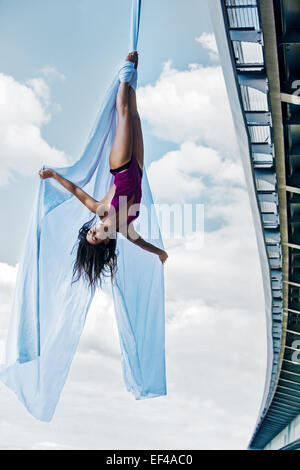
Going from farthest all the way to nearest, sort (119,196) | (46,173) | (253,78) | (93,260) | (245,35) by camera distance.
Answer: (253,78), (245,35), (93,260), (46,173), (119,196)

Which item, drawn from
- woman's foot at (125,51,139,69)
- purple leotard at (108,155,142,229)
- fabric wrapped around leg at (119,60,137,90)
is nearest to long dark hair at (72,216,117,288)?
purple leotard at (108,155,142,229)

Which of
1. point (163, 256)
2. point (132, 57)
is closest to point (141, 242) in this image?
point (163, 256)

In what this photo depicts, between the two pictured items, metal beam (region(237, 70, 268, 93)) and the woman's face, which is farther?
metal beam (region(237, 70, 268, 93))

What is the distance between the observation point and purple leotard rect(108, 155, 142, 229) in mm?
5988

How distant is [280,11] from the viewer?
714cm

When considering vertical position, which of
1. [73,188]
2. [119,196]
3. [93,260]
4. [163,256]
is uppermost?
[73,188]

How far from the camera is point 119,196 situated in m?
6.14

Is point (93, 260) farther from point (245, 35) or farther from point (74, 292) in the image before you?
point (245, 35)

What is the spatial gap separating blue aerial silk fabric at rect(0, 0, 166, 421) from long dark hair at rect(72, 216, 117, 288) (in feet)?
0.38

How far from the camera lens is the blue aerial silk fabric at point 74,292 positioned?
615 centimetres

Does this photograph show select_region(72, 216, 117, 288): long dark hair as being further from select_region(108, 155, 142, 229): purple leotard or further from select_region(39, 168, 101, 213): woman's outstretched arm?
select_region(108, 155, 142, 229): purple leotard

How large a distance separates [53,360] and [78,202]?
1.69 metres

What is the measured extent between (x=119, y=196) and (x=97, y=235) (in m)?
0.50

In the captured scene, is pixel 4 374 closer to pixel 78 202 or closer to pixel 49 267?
pixel 49 267
